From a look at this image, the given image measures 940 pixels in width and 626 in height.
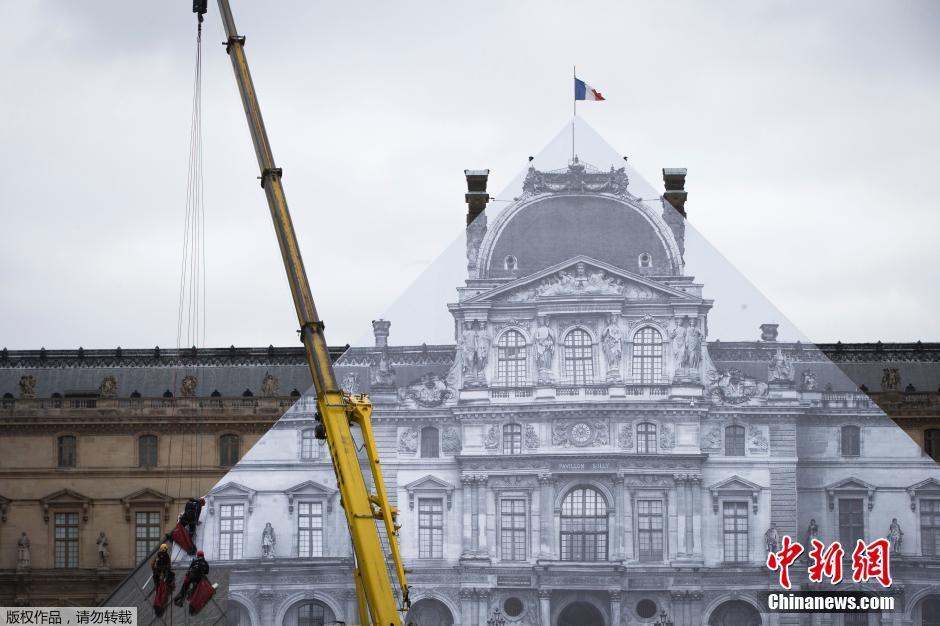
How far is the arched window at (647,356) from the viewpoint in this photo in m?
52.9

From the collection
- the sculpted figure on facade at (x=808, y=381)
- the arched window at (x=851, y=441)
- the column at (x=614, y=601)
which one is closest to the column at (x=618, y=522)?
the column at (x=614, y=601)

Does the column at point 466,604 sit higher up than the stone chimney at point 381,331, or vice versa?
the stone chimney at point 381,331

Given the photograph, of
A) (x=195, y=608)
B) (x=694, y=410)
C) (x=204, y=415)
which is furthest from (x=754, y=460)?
(x=204, y=415)

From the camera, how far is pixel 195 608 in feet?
156

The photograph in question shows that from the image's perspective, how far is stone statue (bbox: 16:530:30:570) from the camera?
66.2m

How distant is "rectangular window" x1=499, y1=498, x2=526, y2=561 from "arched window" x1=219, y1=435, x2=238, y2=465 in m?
16.9

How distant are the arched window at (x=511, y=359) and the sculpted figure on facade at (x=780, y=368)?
7255 millimetres

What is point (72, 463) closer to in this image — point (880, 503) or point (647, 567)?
point (647, 567)

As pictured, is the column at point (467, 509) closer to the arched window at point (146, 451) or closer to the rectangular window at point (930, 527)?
the rectangular window at point (930, 527)

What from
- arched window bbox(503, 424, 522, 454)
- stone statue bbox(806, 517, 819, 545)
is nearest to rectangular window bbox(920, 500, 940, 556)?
stone statue bbox(806, 517, 819, 545)

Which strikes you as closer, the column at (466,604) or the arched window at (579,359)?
the column at (466,604)

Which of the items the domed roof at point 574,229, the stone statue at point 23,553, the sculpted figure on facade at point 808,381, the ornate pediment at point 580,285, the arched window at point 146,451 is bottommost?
the stone statue at point 23,553

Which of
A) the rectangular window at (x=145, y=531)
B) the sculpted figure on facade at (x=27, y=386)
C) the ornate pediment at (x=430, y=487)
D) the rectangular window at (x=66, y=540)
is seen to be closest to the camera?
the ornate pediment at (x=430, y=487)

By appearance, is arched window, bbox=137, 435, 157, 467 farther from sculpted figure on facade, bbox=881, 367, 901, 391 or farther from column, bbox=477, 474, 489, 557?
sculpted figure on facade, bbox=881, 367, 901, 391
